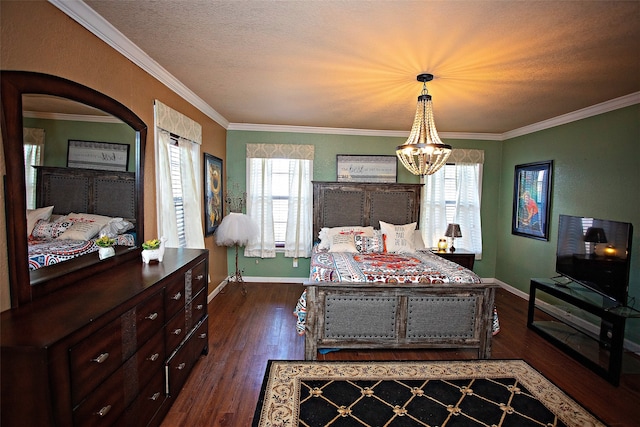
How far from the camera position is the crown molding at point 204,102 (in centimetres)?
184

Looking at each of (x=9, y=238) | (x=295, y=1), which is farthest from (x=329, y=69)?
(x=9, y=238)

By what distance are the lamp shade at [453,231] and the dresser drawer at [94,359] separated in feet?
14.5

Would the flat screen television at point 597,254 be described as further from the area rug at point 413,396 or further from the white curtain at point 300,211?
the white curtain at point 300,211

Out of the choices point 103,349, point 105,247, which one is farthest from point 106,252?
point 103,349

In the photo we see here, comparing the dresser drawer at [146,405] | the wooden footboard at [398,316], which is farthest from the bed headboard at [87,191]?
the wooden footboard at [398,316]

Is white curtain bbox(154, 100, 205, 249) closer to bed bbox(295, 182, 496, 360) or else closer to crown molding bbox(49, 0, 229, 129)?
crown molding bbox(49, 0, 229, 129)

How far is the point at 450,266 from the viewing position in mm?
3393

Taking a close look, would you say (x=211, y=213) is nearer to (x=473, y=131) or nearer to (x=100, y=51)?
(x=100, y=51)

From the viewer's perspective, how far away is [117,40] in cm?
212

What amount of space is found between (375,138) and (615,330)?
3684mm

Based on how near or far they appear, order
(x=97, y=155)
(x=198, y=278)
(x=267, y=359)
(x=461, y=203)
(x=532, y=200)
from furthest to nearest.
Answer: (x=461, y=203), (x=532, y=200), (x=267, y=359), (x=198, y=278), (x=97, y=155)

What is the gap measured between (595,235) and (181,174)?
4.28 metres

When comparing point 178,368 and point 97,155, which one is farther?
point 178,368

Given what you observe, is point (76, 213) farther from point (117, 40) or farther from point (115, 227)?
point (117, 40)
